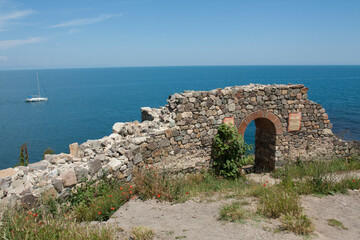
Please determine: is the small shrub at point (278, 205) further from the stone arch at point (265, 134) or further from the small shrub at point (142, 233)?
the stone arch at point (265, 134)

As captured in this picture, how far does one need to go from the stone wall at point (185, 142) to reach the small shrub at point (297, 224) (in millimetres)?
4185

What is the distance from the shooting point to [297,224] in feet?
17.5

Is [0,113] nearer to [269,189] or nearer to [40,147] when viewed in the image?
[40,147]

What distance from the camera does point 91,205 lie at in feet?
20.5

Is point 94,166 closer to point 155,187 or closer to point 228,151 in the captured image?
point 155,187

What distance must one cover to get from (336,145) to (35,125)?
135 ft

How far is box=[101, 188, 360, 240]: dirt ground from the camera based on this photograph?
5305 mm

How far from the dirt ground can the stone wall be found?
1.54m

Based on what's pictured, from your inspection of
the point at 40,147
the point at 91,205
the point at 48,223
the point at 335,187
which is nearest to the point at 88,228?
the point at 48,223

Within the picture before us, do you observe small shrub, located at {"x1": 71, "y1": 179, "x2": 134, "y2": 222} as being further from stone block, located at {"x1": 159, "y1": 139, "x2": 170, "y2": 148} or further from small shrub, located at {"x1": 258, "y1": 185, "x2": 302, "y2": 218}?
small shrub, located at {"x1": 258, "y1": 185, "x2": 302, "y2": 218}

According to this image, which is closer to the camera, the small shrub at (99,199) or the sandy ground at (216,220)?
the sandy ground at (216,220)

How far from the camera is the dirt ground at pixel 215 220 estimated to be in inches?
209

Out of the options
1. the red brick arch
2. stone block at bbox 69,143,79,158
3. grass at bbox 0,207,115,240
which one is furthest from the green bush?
grass at bbox 0,207,115,240

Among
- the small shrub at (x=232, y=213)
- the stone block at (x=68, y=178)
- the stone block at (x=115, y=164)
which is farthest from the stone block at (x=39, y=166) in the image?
the small shrub at (x=232, y=213)
